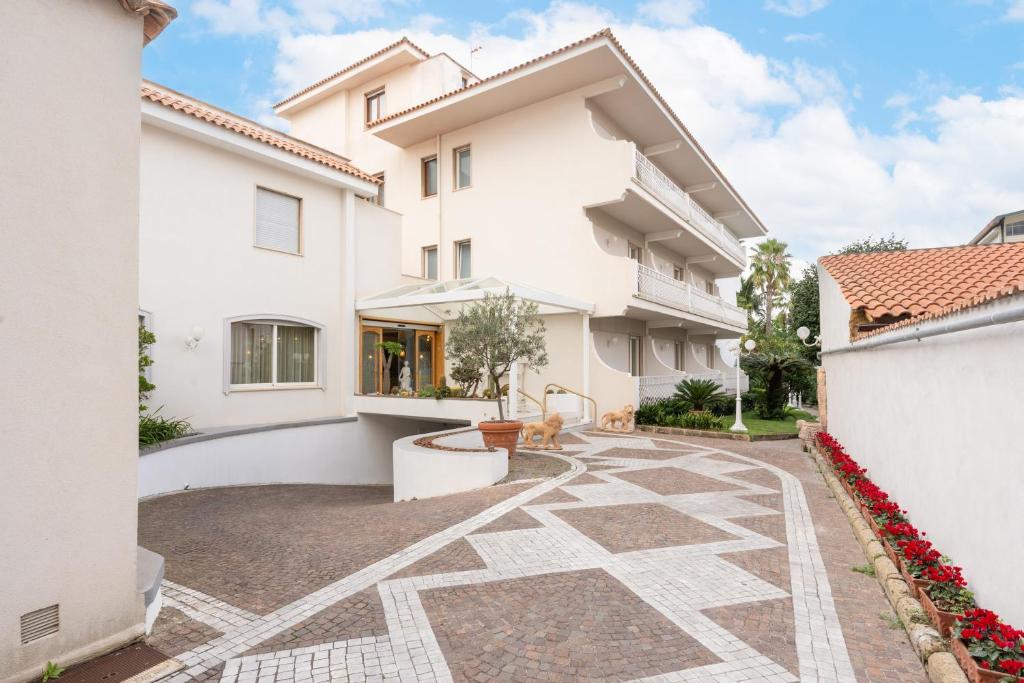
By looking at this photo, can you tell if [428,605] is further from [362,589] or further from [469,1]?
[469,1]

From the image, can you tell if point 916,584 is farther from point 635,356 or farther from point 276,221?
point 635,356

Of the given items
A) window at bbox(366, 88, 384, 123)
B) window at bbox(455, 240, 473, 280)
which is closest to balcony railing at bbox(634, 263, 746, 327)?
window at bbox(455, 240, 473, 280)

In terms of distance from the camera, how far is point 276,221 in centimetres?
1293

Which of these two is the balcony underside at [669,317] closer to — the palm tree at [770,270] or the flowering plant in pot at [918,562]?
the flowering plant in pot at [918,562]

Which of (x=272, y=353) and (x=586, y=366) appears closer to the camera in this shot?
(x=272, y=353)

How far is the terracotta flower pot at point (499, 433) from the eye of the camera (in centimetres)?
1011

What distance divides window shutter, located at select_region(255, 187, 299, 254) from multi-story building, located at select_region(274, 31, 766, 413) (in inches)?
97.1

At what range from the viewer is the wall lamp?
10.9 metres

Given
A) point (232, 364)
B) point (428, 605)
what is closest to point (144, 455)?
point (232, 364)

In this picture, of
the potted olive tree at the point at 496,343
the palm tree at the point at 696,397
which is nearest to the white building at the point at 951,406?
the potted olive tree at the point at 496,343

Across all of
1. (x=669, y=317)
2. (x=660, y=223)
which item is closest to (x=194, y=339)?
(x=669, y=317)

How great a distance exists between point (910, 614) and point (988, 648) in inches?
30.7

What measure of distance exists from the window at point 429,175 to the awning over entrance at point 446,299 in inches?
205

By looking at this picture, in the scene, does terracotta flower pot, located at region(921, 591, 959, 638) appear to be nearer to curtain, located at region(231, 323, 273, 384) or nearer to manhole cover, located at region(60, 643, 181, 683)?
manhole cover, located at region(60, 643, 181, 683)
